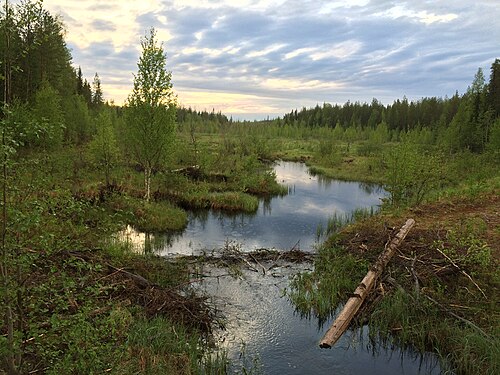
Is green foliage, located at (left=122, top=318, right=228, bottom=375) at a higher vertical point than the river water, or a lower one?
higher

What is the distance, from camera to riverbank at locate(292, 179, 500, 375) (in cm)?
1006

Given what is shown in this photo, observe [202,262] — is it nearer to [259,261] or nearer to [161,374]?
[259,261]

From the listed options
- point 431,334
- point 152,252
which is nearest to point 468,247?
point 431,334

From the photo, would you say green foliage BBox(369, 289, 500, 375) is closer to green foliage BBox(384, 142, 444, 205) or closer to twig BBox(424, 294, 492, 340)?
twig BBox(424, 294, 492, 340)

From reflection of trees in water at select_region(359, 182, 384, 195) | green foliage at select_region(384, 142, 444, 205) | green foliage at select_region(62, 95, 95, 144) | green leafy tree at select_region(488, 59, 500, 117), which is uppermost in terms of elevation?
green leafy tree at select_region(488, 59, 500, 117)

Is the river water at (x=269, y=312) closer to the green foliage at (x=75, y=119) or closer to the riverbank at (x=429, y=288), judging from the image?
the riverbank at (x=429, y=288)

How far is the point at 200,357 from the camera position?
9664 millimetres

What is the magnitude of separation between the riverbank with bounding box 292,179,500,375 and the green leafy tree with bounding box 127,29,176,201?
1325 cm

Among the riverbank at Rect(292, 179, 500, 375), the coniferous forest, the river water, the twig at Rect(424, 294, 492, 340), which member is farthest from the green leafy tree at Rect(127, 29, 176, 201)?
the twig at Rect(424, 294, 492, 340)

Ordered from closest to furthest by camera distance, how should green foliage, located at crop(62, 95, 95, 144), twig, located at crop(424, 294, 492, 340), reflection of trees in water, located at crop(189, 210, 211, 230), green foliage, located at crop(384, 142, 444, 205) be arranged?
twig, located at crop(424, 294, 492, 340)
reflection of trees in water, located at crop(189, 210, 211, 230)
green foliage, located at crop(384, 142, 444, 205)
green foliage, located at crop(62, 95, 95, 144)

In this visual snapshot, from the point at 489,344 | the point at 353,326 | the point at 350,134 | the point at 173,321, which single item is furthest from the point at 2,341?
the point at 350,134

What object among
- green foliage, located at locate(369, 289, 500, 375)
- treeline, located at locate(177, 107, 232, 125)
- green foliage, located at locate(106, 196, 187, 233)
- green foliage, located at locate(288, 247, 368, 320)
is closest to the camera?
green foliage, located at locate(369, 289, 500, 375)

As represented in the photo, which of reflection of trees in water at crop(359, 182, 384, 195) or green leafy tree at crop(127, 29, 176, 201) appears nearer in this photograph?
green leafy tree at crop(127, 29, 176, 201)

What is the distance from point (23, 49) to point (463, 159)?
43.5 metres
